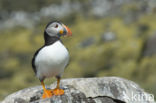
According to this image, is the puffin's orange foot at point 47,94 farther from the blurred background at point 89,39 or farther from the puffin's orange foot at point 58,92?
the blurred background at point 89,39

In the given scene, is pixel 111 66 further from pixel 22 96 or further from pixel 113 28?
pixel 22 96

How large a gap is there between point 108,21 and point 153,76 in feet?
76.6

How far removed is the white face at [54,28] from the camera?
10.8 metres

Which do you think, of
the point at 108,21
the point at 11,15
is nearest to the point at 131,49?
the point at 108,21

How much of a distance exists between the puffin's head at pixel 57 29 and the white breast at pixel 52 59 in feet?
1.07

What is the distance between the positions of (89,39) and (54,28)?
38241 millimetres

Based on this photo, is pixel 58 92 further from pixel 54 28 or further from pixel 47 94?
pixel 54 28

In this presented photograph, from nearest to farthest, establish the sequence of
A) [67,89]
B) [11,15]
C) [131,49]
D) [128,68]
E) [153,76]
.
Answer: [67,89]
[153,76]
[128,68]
[131,49]
[11,15]

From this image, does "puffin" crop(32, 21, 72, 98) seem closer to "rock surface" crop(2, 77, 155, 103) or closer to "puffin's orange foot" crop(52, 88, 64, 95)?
"puffin's orange foot" crop(52, 88, 64, 95)

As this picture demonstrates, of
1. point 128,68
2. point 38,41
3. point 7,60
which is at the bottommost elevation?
point 128,68

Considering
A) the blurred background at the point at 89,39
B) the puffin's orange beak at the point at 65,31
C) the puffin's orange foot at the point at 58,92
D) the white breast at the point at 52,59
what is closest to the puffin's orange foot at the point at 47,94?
the puffin's orange foot at the point at 58,92

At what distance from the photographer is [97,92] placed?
11648 mm

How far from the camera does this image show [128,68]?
37.7 meters

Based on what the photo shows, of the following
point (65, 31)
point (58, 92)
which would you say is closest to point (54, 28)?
point (65, 31)
